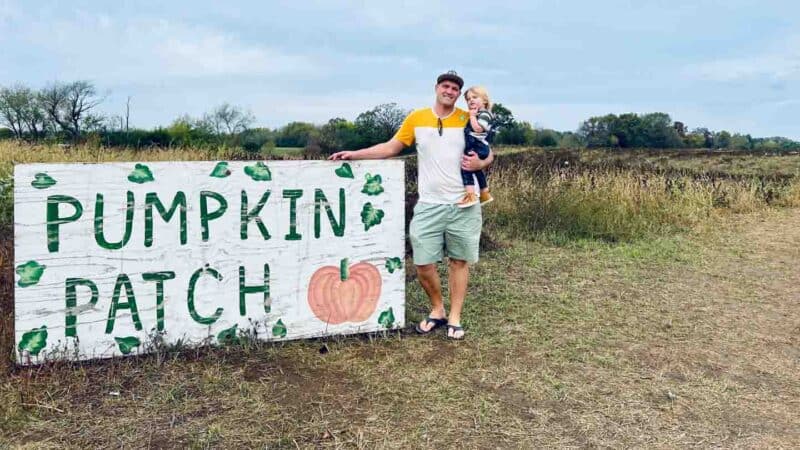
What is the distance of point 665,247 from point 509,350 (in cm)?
425

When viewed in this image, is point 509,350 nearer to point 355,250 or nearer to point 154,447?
point 355,250

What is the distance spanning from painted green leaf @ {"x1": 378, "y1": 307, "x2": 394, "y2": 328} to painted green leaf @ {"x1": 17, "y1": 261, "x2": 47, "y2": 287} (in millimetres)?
1969

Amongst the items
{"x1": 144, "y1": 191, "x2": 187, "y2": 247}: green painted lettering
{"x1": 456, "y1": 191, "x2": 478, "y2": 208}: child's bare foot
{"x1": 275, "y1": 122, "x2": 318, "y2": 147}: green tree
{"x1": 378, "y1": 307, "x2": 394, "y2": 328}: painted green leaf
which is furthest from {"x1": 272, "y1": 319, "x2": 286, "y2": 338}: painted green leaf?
{"x1": 275, "y1": 122, "x2": 318, "y2": 147}: green tree

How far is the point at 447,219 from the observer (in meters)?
4.02

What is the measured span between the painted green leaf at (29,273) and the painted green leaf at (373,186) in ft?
6.12

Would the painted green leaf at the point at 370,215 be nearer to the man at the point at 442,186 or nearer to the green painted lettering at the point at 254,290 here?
the man at the point at 442,186

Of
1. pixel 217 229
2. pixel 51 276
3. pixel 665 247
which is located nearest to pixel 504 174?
pixel 665 247

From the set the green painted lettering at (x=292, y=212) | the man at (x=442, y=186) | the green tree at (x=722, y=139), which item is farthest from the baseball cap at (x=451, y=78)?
the green tree at (x=722, y=139)

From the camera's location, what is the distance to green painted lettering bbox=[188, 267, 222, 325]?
11.8ft

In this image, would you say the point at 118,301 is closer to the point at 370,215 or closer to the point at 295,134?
the point at 370,215

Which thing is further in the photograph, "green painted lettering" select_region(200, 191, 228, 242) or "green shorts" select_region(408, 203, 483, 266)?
"green shorts" select_region(408, 203, 483, 266)

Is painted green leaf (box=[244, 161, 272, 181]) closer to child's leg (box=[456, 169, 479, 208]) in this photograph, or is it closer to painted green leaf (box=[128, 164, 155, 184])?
painted green leaf (box=[128, 164, 155, 184])

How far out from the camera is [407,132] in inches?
157

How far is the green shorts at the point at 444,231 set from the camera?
158 inches
